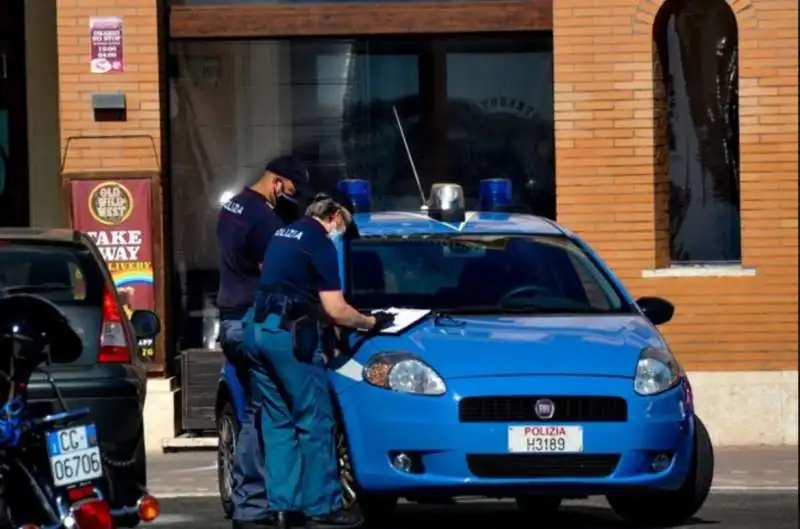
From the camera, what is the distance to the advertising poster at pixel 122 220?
1602 centimetres

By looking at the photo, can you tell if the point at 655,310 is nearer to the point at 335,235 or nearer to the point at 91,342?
the point at 335,235

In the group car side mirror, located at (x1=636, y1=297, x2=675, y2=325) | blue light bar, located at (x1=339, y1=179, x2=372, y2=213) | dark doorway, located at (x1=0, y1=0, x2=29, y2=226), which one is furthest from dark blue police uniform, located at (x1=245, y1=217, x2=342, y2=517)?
dark doorway, located at (x1=0, y1=0, x2=29, y2=226)

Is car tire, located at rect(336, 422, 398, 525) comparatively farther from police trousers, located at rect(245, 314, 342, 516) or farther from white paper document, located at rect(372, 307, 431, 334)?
white paper document, located at rect(372, 307, 431, 334)

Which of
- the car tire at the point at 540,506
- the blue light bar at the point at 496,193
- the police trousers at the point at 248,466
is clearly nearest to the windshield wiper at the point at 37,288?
the police trousers at the point at 248,466

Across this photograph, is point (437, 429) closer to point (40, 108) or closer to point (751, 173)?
point (751, 173)

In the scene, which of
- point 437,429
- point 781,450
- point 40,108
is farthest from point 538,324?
point 40,108

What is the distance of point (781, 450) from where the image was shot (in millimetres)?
15562

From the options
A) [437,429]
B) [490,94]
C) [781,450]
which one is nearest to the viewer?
[437,429]

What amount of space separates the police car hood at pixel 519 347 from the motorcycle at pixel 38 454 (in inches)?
89.2

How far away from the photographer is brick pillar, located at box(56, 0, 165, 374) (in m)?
16.1

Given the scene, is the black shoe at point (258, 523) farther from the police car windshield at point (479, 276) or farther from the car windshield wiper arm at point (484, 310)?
the car windshield wiper arm at point (484, 310)

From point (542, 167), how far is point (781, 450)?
2.96m

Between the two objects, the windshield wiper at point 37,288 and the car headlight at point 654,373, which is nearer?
the car headlight at point 654,373

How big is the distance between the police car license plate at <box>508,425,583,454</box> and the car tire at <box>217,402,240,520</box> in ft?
5.85
